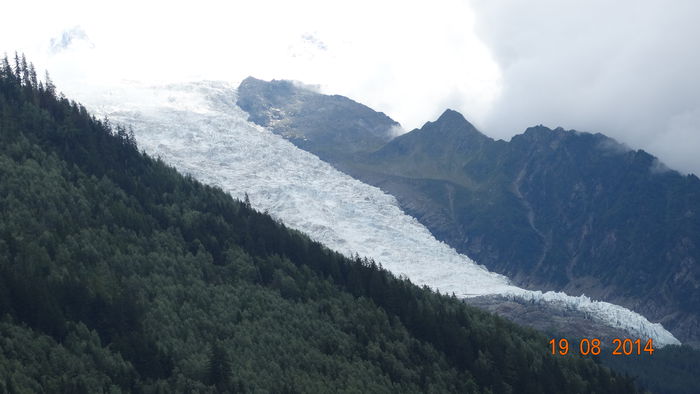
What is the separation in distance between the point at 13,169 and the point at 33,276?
117 feet

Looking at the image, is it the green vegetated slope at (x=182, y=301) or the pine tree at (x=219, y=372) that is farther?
the pine tree at (x=219, y=372)

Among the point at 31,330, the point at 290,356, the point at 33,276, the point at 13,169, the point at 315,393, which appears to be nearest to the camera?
the point at 31,330

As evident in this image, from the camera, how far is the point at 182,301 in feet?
473

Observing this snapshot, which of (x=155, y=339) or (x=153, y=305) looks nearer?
(x=155, y=339)

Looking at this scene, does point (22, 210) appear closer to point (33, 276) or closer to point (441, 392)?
point (33, 276)

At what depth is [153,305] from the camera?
449ft

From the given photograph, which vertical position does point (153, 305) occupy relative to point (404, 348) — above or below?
above

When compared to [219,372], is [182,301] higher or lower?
higher

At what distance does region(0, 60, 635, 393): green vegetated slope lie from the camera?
118562 mm

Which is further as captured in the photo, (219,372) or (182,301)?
(182,301)

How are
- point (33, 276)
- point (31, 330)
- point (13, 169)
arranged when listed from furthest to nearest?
point (13, 169)
point (33, 276)
point (31, 330)

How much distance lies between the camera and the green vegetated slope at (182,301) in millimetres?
118562

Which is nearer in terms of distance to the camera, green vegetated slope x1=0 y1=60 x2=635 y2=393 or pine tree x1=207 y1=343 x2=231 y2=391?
green vegetated slope x1=0 y1=60 x2=635 y2=393

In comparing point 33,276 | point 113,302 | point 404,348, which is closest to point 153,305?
point 113,302
